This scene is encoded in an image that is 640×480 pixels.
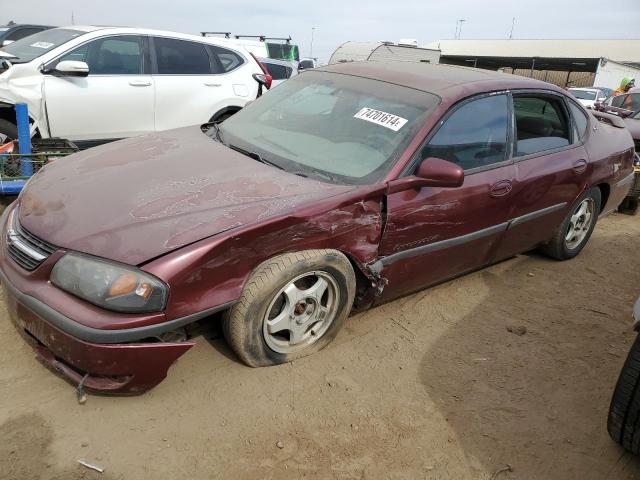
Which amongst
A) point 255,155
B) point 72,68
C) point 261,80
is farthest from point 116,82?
point 255,155

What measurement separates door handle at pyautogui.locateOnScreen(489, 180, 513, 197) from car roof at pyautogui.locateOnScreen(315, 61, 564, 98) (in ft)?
1.98

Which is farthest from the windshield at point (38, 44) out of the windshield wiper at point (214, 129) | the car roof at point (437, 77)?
the car roof at point (437, 77)

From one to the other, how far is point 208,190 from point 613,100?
415 inches

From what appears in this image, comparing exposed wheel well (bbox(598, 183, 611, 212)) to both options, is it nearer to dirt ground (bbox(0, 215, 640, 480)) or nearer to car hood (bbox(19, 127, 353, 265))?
dirt ground (bbox(0, 215, 640, 480))

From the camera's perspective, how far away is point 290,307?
2617mm

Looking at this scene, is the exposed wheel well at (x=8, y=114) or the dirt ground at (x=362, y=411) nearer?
the dirt ground at (x=362, y=411)

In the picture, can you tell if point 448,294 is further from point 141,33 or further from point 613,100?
point 613,100

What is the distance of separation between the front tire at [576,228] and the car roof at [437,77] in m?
1.09

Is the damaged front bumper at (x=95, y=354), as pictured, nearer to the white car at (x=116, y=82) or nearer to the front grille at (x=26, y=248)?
the front grille at (x=26, y=248)

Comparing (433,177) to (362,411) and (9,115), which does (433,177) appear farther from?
(9,115)

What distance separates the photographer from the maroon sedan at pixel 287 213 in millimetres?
2170

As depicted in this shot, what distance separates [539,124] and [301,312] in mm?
2443

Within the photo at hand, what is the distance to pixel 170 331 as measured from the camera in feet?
7.33

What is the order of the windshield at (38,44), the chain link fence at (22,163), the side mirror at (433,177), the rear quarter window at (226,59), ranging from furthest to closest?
the rear quarter window at (226,59)
the windshield at (38,44)
the chain link fence at (22,163)
the side mirror at (433,177)
